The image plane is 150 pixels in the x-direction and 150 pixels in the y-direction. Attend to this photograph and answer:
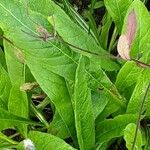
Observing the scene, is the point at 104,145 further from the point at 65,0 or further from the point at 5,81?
the point at 65,0

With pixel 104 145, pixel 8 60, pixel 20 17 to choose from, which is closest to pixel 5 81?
pixel 8 60

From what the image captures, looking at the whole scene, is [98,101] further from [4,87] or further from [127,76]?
[4,87]

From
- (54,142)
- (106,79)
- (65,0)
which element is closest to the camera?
(54,142)

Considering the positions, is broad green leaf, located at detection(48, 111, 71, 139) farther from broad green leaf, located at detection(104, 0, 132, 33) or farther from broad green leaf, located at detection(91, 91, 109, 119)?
broad green leaf, located at detection(104, 0, 132, 33)

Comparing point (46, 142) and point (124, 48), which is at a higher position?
point (124, 48)

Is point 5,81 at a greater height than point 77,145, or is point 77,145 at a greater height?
point 5,81

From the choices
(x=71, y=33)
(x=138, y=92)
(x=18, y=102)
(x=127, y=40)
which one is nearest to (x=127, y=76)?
(x=138, y=92)

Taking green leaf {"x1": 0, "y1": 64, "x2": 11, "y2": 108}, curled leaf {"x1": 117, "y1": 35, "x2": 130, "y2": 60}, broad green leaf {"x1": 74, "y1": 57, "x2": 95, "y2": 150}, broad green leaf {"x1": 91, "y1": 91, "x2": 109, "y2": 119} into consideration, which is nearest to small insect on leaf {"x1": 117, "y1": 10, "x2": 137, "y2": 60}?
curled leaf {"x1": 117, "y1": 35, "x2": 130, "y2": 60}
